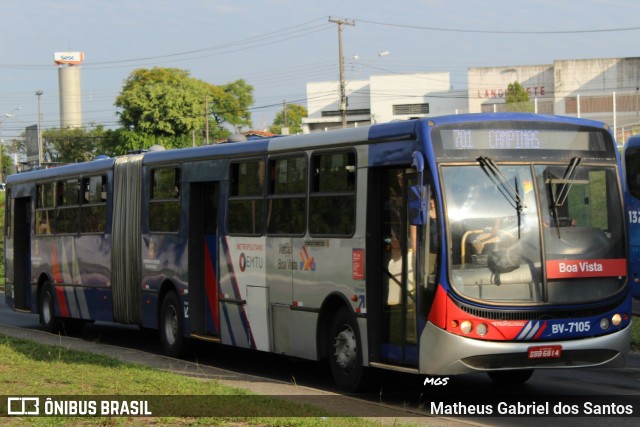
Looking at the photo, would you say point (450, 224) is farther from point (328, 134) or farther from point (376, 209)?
point (328, 134)

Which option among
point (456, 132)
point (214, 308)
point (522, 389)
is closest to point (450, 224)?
point (456, 132)

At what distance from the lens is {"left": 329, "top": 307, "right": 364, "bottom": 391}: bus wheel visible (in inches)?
508

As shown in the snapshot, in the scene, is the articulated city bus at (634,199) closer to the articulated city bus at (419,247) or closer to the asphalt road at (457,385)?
the asphalt road at (457,385)

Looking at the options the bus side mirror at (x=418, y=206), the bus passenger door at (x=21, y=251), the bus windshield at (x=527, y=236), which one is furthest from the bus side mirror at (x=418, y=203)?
the bus passenger door at (x=21, y=251)

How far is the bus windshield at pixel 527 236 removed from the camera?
37.4 ft

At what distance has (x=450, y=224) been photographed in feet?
37.6

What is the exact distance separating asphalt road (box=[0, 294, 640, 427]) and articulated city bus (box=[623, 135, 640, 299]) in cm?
465

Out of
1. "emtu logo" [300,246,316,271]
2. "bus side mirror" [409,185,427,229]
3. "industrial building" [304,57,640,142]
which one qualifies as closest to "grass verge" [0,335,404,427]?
"emtu logo" [300,246,316,271]

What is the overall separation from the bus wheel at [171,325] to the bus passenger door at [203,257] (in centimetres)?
50

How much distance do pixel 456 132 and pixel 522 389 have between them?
323 centimetres

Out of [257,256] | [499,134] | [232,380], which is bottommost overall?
[232,380]

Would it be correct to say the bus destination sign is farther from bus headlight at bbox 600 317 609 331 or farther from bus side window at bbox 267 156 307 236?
bus side window at bbox 267 156 307 236

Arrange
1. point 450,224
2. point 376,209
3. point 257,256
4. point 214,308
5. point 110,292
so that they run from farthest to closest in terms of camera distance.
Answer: point 110,292
point 214,308
point 257,256
point 376,209
point 450,224

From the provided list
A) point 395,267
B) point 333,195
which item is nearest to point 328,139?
point 333,195
